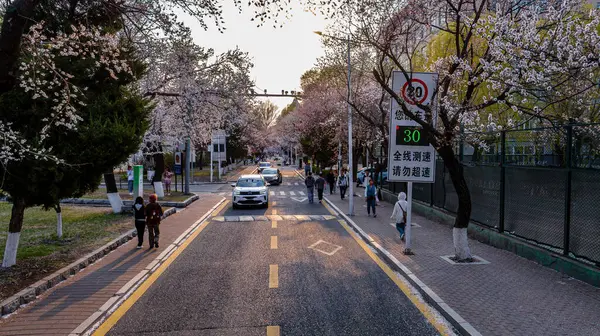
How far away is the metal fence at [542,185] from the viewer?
9.51 m

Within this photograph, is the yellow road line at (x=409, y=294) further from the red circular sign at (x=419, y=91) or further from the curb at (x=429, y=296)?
the red circular sign at (x=419, y=91)

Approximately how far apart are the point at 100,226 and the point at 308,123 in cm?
3521

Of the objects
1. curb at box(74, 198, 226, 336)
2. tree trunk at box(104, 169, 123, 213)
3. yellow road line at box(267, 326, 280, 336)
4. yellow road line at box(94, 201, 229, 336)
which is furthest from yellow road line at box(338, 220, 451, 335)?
tree trunk at box(104, 169, 123, 213)

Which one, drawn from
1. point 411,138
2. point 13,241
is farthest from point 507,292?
point 13,241

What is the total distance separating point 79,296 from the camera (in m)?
8.80

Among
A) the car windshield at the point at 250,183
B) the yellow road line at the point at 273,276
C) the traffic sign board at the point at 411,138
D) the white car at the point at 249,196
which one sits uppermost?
the traffic sign board at the point at 411,138

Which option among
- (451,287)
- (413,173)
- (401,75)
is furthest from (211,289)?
(401,75)

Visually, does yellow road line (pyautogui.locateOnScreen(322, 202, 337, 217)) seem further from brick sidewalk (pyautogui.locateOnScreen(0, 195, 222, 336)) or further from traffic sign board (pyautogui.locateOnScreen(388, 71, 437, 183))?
brick sidewalk (pyautogui.locateOnScreen(0, 195, 222, 336))

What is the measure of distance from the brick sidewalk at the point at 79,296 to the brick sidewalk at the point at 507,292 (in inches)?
243

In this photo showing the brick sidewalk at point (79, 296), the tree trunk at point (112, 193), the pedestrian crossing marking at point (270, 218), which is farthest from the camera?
the tree trunk at point (112, 193)

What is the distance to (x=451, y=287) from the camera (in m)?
9.07

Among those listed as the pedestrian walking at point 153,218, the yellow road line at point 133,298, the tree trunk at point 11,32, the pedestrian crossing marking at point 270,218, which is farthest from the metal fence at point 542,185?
the tree trunk at point 11,32

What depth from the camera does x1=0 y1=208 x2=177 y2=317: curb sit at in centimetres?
802

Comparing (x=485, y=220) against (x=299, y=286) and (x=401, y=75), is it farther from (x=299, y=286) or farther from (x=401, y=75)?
(x=299, y=286)
